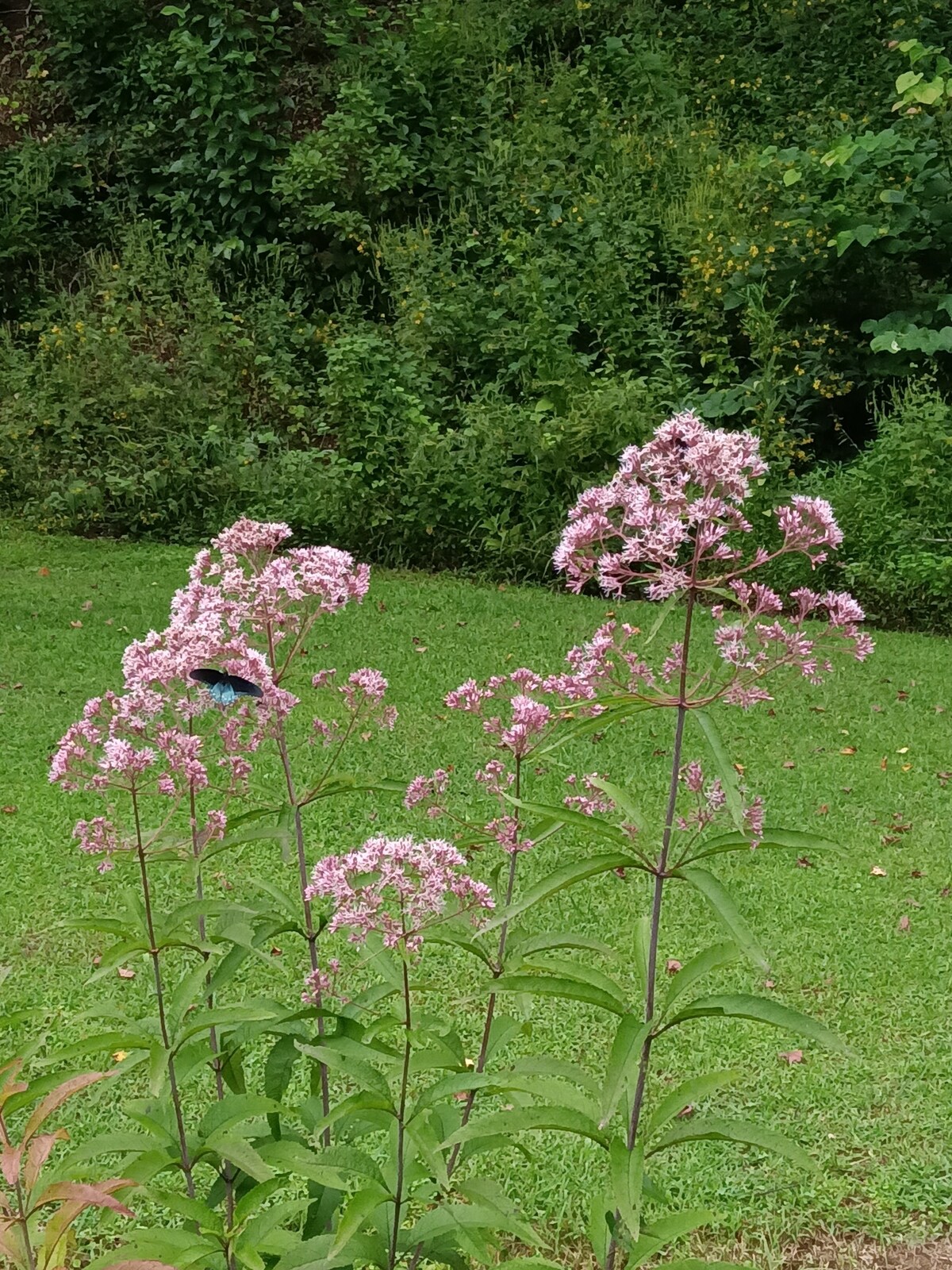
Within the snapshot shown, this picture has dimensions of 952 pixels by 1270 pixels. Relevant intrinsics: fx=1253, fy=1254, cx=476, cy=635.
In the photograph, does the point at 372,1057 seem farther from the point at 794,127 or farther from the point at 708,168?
the point at 794,127

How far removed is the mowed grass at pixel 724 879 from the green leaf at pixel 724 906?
0.54 meters

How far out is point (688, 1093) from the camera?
5.15ft

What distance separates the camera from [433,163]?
10320 mm

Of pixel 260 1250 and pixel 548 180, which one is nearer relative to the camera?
pixel 260 1250

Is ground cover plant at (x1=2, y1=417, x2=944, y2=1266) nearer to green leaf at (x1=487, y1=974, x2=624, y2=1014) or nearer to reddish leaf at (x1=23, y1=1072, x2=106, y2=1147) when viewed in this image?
green leaf at (x1=487, y1=974, x2=624, y2=1014)

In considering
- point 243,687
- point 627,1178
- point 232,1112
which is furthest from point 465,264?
point 627,1178

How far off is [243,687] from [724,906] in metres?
0.65

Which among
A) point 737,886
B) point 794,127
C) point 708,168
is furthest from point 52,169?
point 737,886

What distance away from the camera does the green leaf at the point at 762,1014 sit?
1434 mm

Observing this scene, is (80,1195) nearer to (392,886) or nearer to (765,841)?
(392,886)

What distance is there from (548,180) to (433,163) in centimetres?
113

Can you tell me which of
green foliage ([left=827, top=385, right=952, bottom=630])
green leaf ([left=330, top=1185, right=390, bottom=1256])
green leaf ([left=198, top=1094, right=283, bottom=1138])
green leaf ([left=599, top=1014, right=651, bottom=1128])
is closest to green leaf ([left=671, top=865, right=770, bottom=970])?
Result: green leaf ([left=599, top=1014, right=651, bottom=1128])

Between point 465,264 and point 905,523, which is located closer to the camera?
point 905,523

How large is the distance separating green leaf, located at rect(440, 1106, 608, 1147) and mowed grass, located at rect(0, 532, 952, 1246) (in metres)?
0.44
